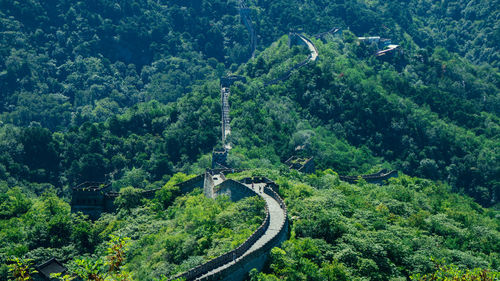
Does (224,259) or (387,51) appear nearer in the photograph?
(224,259)

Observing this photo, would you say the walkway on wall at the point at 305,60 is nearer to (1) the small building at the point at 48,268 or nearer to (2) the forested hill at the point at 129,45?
(2) the forested hill at the point at 129,45

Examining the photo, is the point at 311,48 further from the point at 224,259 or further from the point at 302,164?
the point at 224,259

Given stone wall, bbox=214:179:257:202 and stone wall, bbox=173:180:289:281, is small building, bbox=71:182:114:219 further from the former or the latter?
stone wall, bbox=173:180:289:281

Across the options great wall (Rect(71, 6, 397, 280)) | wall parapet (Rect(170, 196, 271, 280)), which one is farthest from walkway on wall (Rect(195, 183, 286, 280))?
wall parapet (Rect(170, 196, 271, 280))

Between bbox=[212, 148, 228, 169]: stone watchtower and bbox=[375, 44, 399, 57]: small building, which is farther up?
bbox=[212, 148, 228, 169]: stone watchtower

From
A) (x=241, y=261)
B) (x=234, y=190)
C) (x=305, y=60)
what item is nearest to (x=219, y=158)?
(x=234, y=190)
